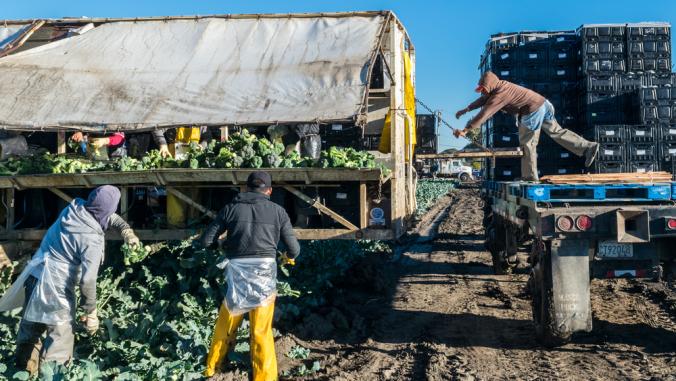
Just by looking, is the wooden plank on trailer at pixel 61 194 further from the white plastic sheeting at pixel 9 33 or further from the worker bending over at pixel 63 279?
the white plastic sheeting at pixel 9 33

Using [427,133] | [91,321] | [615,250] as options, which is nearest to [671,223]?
[615,250]

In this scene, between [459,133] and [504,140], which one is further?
[504,140]

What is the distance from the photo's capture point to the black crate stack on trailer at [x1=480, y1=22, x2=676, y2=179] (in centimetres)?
1254

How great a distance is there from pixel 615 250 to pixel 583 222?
1.79 ft

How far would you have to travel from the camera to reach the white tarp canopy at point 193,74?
8078 millimetres

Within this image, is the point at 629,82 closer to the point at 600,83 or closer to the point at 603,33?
the point at 600,83

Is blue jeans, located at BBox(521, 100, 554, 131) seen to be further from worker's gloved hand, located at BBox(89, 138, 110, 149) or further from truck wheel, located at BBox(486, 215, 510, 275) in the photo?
worker's gloved hand, located at BBox(89, 138, 110, 149)

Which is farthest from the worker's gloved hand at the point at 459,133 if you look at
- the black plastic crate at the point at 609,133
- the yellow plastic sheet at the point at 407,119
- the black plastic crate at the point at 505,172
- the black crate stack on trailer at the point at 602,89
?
the black plastic crate at the point at 609,133

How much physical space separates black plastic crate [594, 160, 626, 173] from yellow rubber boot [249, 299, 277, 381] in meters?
8.79

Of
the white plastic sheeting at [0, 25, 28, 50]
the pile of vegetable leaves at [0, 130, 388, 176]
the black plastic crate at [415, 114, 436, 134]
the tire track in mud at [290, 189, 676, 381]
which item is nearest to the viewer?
the tire track in mud at [290, 189, 676, 381]

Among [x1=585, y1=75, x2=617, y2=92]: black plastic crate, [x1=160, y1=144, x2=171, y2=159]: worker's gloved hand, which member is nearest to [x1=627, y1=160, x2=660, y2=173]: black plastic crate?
[x1=585, y1=75, x2=617, y2=92]: black plastic crate

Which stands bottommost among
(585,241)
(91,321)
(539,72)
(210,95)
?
(91,321)

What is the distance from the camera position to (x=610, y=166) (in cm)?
1248

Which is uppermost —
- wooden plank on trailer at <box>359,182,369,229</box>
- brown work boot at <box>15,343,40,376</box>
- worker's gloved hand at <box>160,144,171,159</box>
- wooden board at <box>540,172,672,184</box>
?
worker's gloved hand at <box>160,144,171,159</box>
